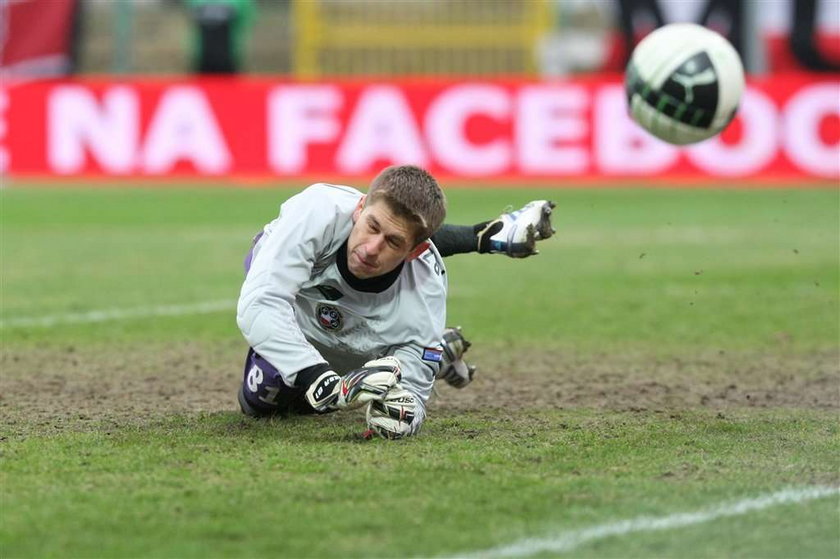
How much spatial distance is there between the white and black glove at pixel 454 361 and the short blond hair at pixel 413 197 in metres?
1.15

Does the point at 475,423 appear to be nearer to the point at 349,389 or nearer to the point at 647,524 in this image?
the point at 349,389

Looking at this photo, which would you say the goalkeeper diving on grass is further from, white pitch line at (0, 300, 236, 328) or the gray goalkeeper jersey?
white pitch line at (0, 300, 236, 328)

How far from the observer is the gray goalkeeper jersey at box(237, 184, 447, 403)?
571 centimetres

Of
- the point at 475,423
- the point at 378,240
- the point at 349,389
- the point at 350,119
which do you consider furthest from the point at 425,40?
the point at 349,389

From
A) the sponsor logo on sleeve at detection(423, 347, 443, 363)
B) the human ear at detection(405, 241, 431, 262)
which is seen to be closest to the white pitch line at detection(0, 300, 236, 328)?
the sponsor logo on sleeve at detection(423, 347, 443, 363)

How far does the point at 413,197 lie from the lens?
5.57 metres

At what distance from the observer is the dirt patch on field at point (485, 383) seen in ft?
22.5

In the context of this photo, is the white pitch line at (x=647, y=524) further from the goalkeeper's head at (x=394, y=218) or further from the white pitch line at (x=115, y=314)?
the white pitch line at (x=115, y=314)

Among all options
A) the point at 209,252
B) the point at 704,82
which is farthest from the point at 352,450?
the point at 209,252

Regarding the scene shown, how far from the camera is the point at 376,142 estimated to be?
21.9m

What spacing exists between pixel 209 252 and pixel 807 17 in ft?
46.2

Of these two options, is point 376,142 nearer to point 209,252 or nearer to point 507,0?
point 507,0

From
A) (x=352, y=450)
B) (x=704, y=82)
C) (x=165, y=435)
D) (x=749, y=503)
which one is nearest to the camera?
(x=749, y=503)

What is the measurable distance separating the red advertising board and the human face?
16.0m
